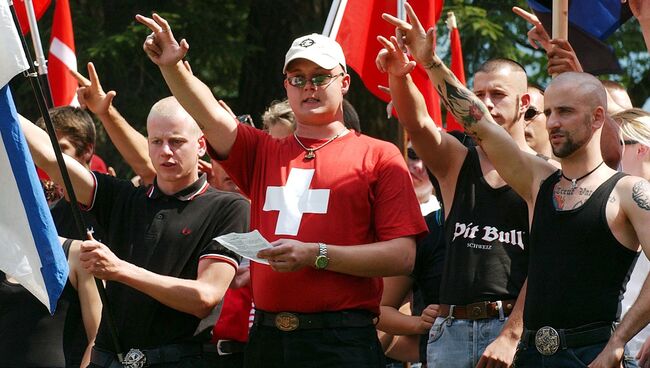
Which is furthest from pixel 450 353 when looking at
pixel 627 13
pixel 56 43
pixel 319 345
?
pixel 56 43

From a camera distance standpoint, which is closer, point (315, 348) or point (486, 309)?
point (315, 348)

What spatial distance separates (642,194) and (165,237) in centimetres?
226

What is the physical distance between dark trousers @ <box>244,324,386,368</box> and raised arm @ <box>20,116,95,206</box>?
1.27 metres

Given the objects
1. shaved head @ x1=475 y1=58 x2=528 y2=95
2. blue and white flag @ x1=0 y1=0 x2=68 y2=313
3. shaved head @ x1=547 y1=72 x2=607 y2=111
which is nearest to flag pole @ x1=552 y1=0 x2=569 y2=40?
shaved head @ x1=475 y1=58 x2=528 y2=95

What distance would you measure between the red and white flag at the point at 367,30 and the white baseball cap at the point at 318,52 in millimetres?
2483

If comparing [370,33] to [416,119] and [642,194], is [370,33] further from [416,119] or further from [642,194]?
[642,194]

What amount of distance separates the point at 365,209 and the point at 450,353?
0.97 m

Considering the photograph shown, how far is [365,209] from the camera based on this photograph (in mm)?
5461

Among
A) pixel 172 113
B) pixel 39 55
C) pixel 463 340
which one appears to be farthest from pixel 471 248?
pixel 39 55

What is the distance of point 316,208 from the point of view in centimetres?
536

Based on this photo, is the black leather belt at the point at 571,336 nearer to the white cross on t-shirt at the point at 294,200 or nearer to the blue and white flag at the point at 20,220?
the white cross on t-shirt at the point at 294,200

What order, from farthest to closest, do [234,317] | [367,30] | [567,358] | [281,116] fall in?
[367,30] < [281,116] < [234,317] < [567,358]

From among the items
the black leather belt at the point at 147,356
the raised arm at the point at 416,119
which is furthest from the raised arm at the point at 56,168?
the raised arm at the point at 416,119

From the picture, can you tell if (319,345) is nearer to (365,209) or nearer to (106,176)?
(365,209)
